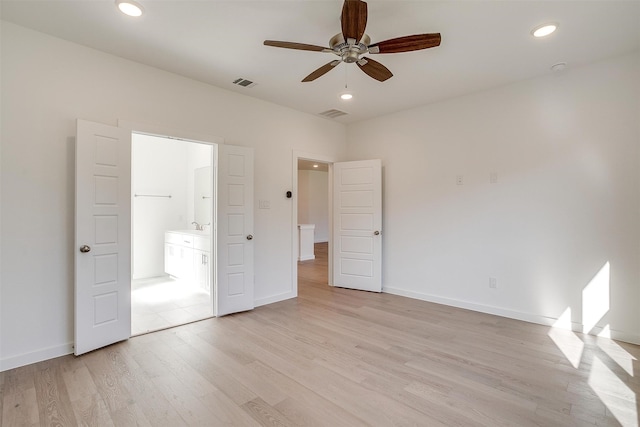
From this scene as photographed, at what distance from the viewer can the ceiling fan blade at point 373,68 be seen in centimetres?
247

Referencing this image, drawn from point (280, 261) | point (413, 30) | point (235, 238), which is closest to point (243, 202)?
point (235, 238)

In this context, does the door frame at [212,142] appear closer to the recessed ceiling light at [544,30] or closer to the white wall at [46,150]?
the white wall at [46,150]

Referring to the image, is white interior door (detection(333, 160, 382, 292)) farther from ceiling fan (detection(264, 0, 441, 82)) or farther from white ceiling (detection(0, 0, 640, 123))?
ceiling fan (detection(264, 0, 441, 82))

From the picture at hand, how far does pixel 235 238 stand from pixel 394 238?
2.43 m

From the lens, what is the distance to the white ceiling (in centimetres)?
231

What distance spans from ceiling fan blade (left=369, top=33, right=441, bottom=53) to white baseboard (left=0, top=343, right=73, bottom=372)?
3621mm

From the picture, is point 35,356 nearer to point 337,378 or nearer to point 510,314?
point 337,378

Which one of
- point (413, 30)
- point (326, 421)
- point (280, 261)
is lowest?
point (326, 421)

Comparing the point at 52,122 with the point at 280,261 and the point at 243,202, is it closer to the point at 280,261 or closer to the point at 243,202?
the point at 243,202

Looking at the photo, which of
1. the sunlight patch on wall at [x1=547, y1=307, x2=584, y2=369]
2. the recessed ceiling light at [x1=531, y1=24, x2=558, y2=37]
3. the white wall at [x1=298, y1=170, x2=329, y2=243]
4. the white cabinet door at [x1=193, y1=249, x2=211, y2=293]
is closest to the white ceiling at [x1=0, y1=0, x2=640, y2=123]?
the recessed ceiling light at [x1=531, y1=24, x2=558, y2=37]

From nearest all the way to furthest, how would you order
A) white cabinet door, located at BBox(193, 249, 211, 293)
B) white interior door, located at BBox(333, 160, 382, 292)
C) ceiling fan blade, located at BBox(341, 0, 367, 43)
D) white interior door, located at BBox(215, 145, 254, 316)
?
ceiling fan blade, located at BBox(341, 0, 367, 43)
white interior door, located at BBox(215, 145, 254, 316)
white cabinet door, located at BBox(193, 249, 211, 293)
white interior door, located at BBox(333, 160, 382, 292)

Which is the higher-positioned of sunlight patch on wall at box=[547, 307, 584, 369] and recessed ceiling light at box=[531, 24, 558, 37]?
recessed ceiling light at box=[531, 24, 558, 37]

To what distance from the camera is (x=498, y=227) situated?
3.81 metres

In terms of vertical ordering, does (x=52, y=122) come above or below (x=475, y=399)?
above
